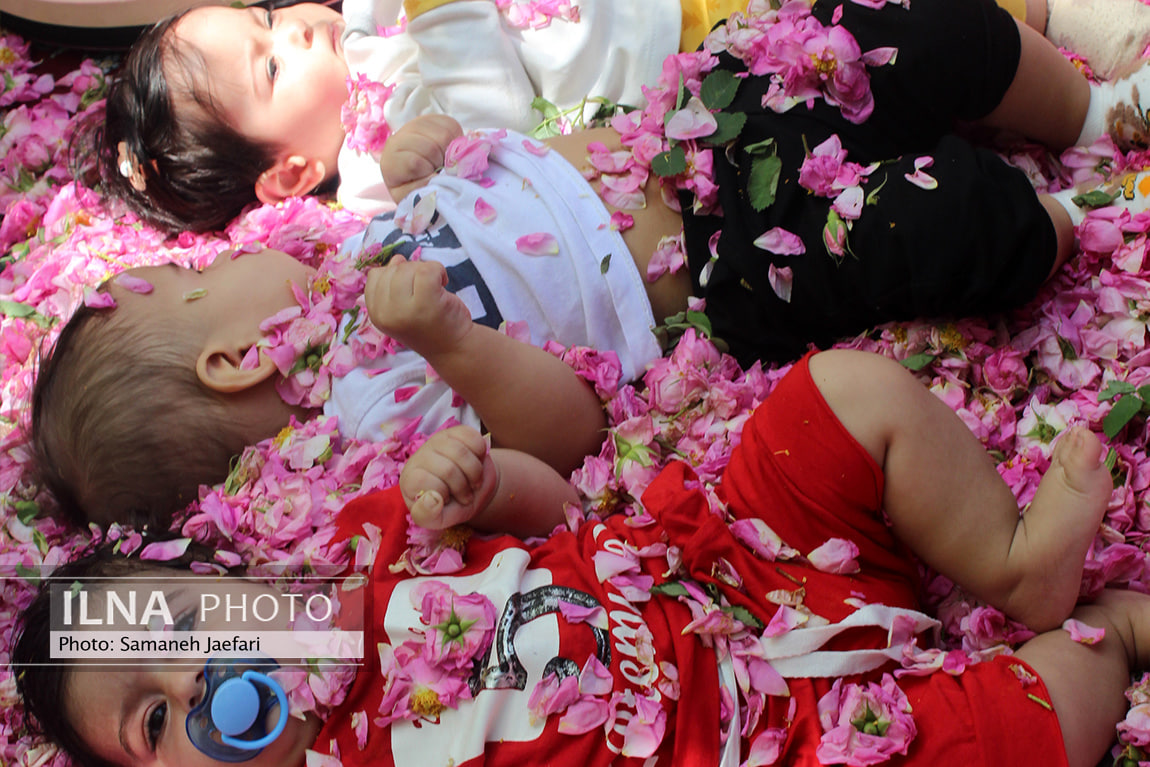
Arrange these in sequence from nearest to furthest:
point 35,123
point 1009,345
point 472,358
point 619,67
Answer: point 472,358 → point 1009,345 → point 619,67 → point 35,123

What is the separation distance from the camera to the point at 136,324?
4.70ft

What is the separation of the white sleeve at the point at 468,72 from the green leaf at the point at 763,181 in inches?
21.3

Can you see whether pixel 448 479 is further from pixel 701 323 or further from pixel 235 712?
pixel 701 323

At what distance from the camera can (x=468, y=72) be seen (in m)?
1.66

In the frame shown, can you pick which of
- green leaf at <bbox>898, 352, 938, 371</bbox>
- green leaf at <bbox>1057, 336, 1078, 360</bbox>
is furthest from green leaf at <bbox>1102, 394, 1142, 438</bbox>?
green leaf at <bbox>898, 352, 938, 371</bbox>

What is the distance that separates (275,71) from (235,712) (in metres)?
1.30

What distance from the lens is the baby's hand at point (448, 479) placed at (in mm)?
1114

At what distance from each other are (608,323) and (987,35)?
680mm

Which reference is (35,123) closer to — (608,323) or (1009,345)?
(608,323)

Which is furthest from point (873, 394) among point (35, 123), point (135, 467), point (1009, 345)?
point (35, 123)

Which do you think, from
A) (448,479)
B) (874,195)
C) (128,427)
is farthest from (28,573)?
(874,195)

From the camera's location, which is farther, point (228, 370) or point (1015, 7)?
point (1015, 7)

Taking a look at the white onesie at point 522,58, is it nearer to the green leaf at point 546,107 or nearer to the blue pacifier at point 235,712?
the green leaf at point 546,107

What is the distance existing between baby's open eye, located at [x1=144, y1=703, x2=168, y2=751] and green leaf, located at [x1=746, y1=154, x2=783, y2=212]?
1029 mm
